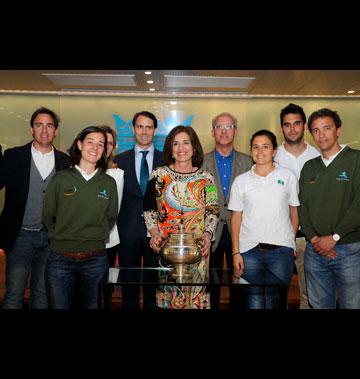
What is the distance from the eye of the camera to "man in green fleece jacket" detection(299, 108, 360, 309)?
2.67 meters

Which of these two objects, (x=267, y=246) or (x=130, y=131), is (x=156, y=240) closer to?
(x=267, y=246)

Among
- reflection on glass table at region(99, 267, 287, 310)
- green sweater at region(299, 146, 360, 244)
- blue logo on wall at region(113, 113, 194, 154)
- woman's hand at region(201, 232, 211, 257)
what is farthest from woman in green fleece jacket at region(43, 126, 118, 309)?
blue logo on wall at region(113, 113, 194, 154)

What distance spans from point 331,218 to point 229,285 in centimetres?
94

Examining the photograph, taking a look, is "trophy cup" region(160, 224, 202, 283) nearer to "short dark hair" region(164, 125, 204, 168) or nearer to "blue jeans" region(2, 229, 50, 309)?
"short dark hair" region(164, 125, 204, 168)

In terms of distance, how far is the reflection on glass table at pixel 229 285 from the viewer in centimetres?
209

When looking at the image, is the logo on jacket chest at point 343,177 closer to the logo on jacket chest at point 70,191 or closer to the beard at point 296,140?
the beard at point 296,140

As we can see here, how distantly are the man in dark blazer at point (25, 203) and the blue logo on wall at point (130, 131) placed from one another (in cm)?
271

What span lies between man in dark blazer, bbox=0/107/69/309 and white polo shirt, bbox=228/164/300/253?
4.03 ft

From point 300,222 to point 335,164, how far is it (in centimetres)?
41

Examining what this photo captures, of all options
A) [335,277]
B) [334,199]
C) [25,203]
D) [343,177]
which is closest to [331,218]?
[334,199]

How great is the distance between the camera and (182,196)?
2766mm

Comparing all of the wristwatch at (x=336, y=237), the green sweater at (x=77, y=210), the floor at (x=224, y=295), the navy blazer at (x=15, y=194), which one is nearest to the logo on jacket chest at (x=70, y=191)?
the green sweater at (x=77, y=210)

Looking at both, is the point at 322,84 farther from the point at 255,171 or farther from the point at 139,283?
the point at 139,283
